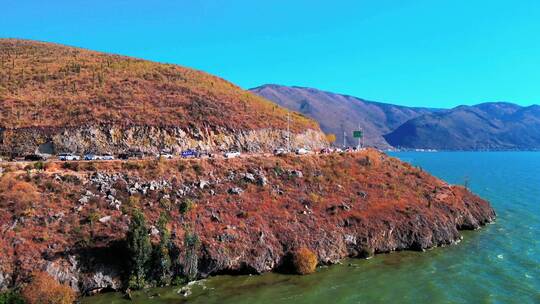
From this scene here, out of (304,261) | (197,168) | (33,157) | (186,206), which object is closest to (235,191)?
(197,168)

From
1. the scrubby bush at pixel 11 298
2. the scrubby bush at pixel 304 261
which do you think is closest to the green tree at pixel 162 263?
the scrubby bush at pixel 11 298

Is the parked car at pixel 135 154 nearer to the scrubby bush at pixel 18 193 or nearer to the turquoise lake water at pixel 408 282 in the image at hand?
the scrubby bush at pixel 18 193

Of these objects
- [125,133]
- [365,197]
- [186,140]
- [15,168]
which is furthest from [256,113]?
[15,168]

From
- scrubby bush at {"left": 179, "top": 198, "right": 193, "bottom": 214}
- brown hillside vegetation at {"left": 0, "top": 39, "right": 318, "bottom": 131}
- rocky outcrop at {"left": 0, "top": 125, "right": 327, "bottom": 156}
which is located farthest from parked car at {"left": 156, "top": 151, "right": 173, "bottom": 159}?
scrubby bush at {"left": 179, "top": 198, "right": 193, "bottom": 214}

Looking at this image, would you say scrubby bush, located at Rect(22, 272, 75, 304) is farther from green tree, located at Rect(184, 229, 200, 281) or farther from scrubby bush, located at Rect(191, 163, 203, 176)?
scrubby bush, located at Rect(191, 163, 203, 176)

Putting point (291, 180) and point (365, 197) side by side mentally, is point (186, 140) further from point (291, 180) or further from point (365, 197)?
point (365, 197)

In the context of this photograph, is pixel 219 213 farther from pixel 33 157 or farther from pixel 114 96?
pixel 114 96
